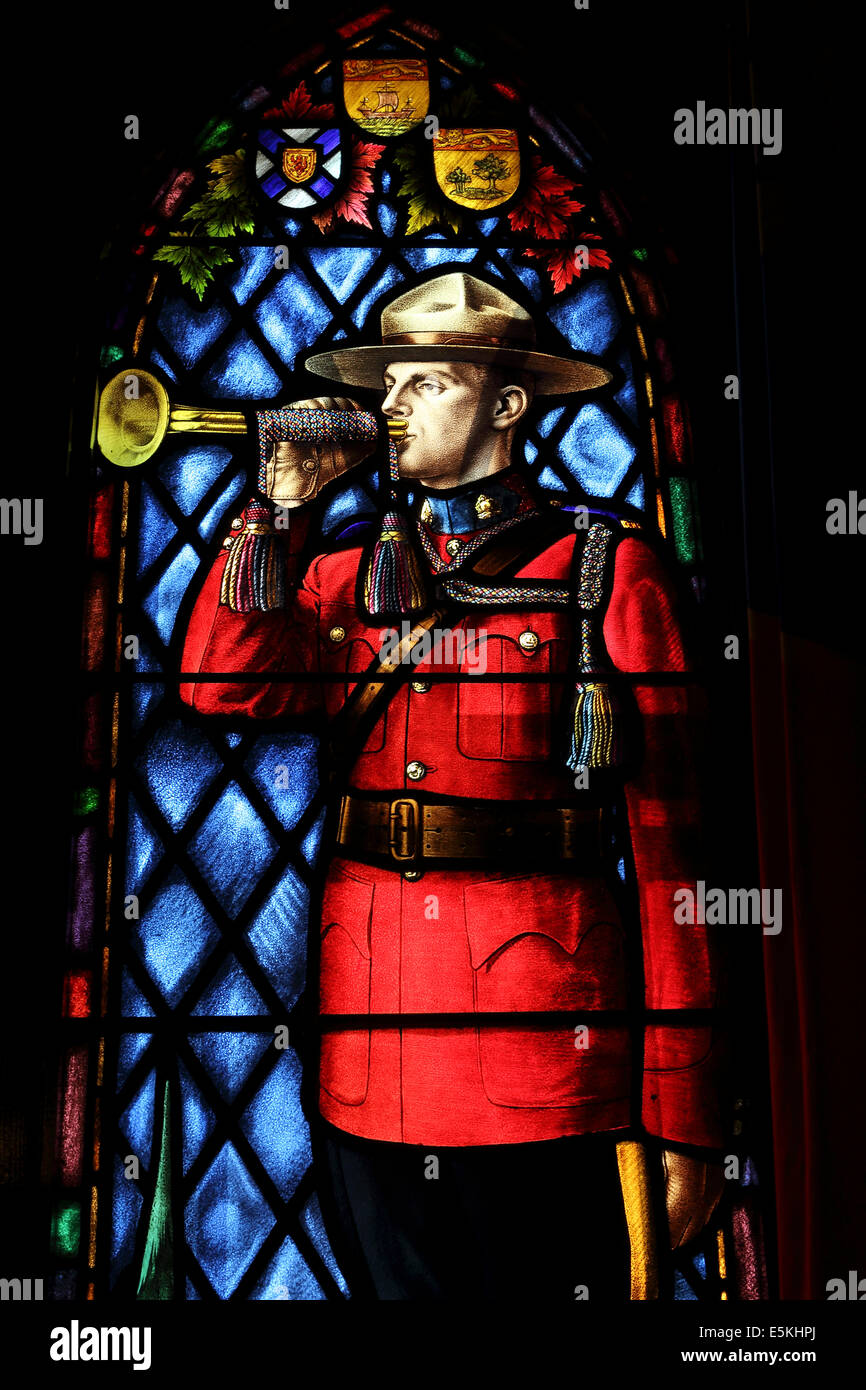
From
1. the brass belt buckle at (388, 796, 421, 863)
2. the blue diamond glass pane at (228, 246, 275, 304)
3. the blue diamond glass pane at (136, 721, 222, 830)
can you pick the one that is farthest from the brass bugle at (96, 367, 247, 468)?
the brass belt buckle at (388, 796, 421, 863)

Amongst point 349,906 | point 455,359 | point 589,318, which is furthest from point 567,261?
point 349,906

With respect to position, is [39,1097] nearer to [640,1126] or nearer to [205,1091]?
[205,1091]

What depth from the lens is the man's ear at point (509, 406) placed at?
3.54 meters

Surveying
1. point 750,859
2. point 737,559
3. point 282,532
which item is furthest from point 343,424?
point 750,859

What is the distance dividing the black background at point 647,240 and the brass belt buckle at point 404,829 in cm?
66

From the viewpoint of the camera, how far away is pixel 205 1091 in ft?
10.3

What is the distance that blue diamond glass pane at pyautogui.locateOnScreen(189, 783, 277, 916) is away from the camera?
3242mm

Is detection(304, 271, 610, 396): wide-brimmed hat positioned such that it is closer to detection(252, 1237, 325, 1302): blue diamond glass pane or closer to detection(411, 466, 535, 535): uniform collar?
detection(411, 466, 535, 535): uniform collar

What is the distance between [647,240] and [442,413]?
704 millimetres

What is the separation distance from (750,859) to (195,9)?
243cm

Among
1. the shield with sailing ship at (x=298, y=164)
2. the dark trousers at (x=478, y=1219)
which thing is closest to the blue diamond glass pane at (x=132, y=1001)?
the dark trousers at (x=478, y=1219)

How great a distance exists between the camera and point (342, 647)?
11.0ft

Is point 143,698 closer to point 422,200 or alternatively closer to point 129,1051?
point 129,1051
